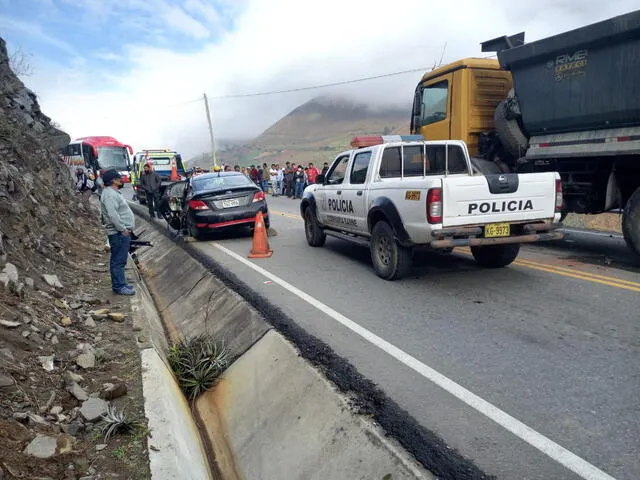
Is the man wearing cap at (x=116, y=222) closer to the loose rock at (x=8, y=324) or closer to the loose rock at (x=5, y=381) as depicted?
the loose rock at (x=8, y=324)

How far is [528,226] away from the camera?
623cm

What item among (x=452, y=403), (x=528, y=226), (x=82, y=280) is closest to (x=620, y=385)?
(x=452, y=403)

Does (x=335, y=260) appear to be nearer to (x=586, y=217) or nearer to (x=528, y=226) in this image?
(x=528, y=226)

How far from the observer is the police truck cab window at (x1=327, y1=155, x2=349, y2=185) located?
8.62m

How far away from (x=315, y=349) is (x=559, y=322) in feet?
8.21

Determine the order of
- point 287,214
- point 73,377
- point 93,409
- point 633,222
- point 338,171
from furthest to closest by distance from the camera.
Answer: point 287,214, point 338,171, point 633,222, point 73,377, point 93,409

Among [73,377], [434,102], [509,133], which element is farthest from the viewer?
[434,102]

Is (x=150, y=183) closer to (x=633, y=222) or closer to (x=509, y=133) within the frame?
(x=509, y=133)

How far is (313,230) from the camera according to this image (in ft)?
33.1

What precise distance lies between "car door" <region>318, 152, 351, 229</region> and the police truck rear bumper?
269cm

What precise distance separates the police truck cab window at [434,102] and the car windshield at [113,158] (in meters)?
27.2

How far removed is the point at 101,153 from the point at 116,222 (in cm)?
2967

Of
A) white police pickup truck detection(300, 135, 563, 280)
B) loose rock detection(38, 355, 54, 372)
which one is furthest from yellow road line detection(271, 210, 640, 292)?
loose rock detection(38, 355, 54, 372)

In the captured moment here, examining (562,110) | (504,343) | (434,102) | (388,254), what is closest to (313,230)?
(388,254)
